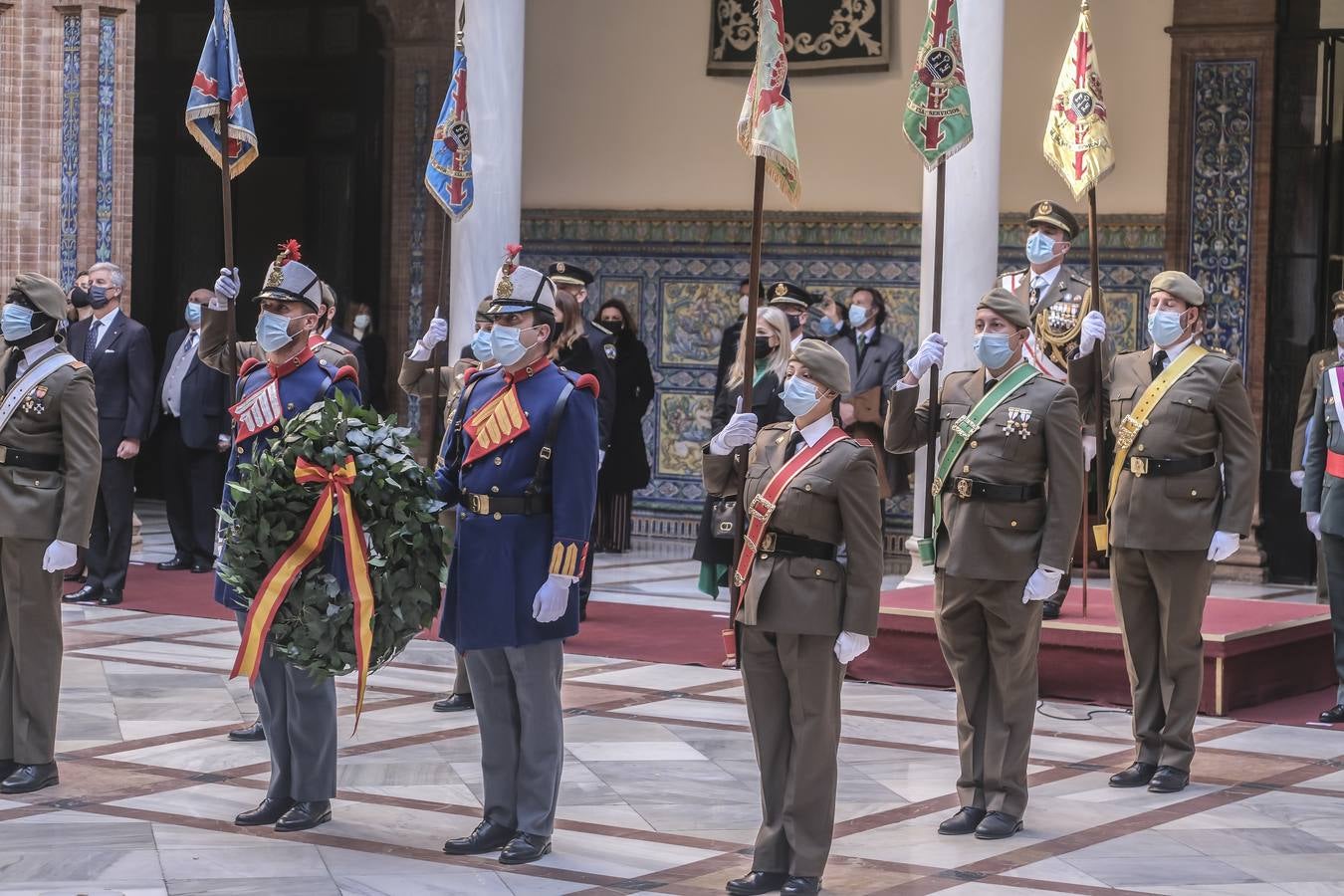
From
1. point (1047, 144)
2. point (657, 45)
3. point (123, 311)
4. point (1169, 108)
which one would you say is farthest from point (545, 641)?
point (657, 45)

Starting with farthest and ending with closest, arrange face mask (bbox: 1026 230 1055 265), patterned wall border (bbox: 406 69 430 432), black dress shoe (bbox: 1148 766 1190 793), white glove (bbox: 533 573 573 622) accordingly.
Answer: patterned wall border (bbox: 406 69 430 432) → face mask (bbox: 1026 230 1055 265) → black dress shoe (bbox: 1148 766 1190 793) → white glove (bbox: 533 573 573 622)

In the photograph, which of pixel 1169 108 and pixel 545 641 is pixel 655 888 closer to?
pixel 545 641

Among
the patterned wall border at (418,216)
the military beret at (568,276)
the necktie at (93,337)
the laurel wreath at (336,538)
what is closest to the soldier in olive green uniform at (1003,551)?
the laurel wreath at (336,538)

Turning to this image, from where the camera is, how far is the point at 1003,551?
5957 millimetres

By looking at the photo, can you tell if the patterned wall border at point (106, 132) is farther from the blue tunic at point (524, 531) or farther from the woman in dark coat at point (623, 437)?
the blue tunic at point (524, 531)

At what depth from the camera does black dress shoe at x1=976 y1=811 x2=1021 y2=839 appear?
5820 millimetres

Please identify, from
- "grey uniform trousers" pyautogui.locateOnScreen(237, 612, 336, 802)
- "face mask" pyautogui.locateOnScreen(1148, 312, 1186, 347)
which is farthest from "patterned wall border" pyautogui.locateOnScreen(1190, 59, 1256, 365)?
"grey uniform trousers" pyautogui.locateOnScreen(237, 612, 336, 802)

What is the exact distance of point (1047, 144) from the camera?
8.34 m

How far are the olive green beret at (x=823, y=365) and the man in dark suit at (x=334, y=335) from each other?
1.78 m

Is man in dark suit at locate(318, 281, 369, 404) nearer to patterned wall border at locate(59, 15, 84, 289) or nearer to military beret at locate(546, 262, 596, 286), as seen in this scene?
military beret at locate(546, 262, 596, 286)

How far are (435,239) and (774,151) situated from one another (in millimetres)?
9077

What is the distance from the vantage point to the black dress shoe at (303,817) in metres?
5.73

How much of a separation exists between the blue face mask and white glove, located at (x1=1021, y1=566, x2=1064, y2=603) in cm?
313

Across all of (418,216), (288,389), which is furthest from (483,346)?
(418,216)
